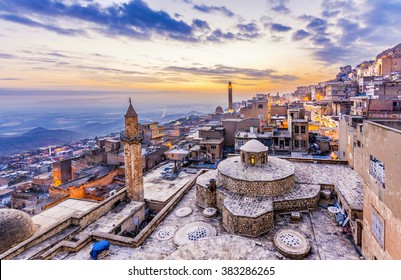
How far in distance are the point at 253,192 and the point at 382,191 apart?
24.6 ft

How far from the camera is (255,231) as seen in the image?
428 inches

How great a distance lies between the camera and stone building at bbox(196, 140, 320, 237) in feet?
36.6

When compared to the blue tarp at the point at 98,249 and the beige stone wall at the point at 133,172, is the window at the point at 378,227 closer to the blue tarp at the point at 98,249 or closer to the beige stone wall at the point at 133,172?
the blue tarp at the point at 98,249

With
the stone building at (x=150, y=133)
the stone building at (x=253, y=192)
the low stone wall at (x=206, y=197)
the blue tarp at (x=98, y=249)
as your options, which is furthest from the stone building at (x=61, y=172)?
the blue tarp at (x=98, y=249)

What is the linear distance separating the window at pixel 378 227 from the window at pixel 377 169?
1.07 m

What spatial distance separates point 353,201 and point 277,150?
16.4 m

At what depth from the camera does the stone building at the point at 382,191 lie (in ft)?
18.1

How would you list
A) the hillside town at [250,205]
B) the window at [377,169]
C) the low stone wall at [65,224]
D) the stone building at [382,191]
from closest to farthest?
the stone building at [382,191]
the window at [377,169]
the hillside town at [250,205]
the low stone wall at [65,224]

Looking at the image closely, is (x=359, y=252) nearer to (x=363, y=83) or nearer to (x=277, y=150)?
(x=277, y=150)

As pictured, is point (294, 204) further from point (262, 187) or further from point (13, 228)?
point (13, 228)

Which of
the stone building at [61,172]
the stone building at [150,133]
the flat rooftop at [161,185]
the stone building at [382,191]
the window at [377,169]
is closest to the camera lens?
the stone building at [382,191]

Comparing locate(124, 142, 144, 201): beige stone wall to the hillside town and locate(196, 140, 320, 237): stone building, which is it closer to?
the hillside town

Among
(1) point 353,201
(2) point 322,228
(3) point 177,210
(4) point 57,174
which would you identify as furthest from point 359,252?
(4) point 57,174

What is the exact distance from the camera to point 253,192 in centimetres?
1322
